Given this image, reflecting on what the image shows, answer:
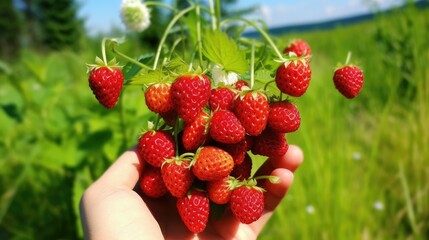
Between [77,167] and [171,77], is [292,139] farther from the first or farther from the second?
[171,77]

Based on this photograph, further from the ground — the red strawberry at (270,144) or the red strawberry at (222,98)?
the red strawberry at (222,98)

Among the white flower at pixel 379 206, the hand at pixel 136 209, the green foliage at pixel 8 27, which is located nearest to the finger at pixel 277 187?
the hand at pixel 136 209

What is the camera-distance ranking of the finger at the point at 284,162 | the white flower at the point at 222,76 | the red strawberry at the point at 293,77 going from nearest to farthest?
the red strawberry at the point at 293,77, the white flower at the point at 222,76, the finger at the point at 284,162

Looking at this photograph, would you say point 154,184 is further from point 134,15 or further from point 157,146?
point 134,15

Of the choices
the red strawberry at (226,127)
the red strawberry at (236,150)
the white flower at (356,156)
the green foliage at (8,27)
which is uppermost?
the red strawberry at (226,127)

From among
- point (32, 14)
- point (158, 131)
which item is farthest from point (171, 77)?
point (32, 14)

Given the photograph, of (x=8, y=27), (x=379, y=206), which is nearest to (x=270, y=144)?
(x=379, y=206)

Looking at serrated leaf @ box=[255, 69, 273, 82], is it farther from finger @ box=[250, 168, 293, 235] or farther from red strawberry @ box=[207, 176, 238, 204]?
finger @ box=[250, 168, 293, 235]

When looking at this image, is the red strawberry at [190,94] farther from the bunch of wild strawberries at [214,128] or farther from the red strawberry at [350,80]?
the red strawberry at [350,80]

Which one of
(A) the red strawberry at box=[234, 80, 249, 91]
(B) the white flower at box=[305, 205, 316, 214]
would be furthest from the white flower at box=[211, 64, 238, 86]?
(B) the white flower at box=[305, 205, 316, 214]
